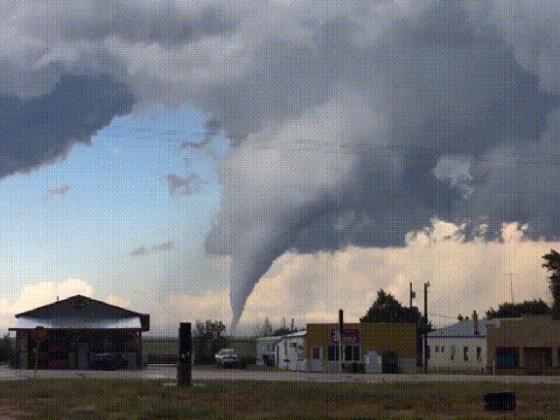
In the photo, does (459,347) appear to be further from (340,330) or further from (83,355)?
(83,355)

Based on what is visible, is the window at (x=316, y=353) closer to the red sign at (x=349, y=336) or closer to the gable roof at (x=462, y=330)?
the red sign at (x=349, y=336)


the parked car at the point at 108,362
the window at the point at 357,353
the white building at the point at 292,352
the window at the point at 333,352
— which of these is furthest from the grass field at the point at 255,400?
the white building at the point at 292,352

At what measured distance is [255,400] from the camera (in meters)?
40.9

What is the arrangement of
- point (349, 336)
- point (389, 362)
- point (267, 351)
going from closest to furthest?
point (349, 336)
point (389, 362)
point (267, 351)

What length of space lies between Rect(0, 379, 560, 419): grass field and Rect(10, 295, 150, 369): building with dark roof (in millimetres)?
38458

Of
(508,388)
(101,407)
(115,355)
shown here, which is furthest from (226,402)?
(115,355)

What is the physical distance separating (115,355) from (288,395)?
47.1 meters

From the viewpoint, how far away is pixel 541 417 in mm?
34188

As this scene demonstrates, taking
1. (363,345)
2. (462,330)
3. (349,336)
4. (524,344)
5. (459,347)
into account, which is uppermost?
(462,330)

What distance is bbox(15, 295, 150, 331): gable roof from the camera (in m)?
94.2

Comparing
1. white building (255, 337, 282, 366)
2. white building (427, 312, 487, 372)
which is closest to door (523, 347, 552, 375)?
white building (427, 312, 487, 372)

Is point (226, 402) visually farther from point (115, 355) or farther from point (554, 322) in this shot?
point (554, 322)

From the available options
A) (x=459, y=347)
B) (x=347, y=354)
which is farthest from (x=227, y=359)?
(x=459, y=347)

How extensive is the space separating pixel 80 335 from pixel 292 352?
20.7 meters
